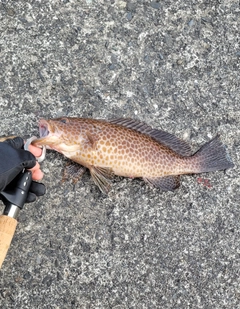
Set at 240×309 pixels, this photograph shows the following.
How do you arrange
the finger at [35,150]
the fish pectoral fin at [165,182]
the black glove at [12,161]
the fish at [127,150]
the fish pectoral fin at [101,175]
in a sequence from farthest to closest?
1. the fish pectoral fin at [165,182]
2. the fish pectoral fin at [101,175]
3. the fish at [127,150]
4. the finger at [35,150]
5. the black glove at [12,161]

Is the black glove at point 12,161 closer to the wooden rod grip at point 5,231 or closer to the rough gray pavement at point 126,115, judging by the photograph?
the wooden rod grip at point 5,231

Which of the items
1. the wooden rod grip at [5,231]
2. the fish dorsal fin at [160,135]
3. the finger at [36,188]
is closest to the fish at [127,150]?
the fish dorsal fin at [160,135]

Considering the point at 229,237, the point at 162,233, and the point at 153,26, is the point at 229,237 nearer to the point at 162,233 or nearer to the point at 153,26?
the point at 162,233

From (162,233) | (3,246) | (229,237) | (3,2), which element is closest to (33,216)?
(3,246)

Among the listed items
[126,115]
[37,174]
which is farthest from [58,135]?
[126,115]

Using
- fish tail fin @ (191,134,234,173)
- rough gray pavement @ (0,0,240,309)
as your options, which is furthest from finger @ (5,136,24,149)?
fish tail fin @ (191,134,234,173)

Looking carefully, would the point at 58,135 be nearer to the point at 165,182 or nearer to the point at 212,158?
the point at 165,182

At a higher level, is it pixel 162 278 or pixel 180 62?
pixel 180 62
